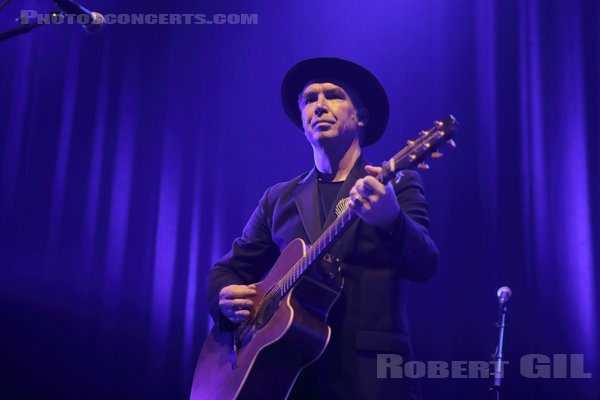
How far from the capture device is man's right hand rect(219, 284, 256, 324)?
2.37m

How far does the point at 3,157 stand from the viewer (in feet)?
12.8

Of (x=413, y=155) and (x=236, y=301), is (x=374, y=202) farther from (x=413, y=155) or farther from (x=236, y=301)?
(x=236, y=301)

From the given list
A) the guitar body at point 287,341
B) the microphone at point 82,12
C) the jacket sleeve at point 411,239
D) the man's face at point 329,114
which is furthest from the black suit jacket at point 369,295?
the microphone at point 82,12

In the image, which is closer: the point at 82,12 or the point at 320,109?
the point at 82,12

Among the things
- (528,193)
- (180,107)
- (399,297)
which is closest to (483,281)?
(528,193)

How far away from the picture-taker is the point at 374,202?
1.79 meters

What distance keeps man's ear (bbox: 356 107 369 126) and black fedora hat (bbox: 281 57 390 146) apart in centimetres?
3

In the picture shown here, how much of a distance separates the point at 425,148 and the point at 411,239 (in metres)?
0.30

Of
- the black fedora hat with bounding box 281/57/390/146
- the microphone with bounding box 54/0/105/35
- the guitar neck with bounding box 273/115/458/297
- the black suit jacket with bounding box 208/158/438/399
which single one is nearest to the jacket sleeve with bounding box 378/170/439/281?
the black suit jacket with bounding box 208/158/438/399

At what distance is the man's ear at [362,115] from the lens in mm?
2707

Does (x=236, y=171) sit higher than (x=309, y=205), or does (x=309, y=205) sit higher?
(x=236, y=171)

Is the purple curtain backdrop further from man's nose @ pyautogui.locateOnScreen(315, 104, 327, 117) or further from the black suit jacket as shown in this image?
the black suit jacket

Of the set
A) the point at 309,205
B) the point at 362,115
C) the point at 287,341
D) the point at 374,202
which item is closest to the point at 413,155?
the point at 374,202

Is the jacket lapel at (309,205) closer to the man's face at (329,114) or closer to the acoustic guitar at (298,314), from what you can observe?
the acoustic guitar at (298,314)
